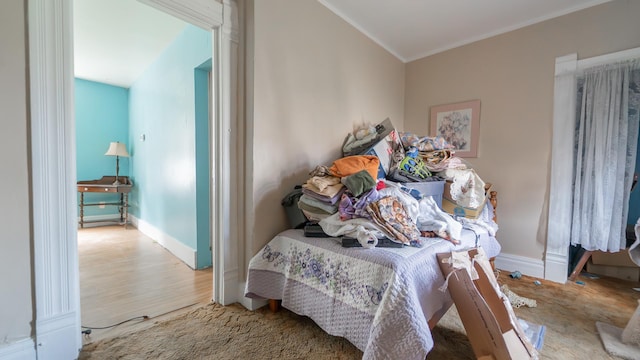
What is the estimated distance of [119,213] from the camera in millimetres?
4801

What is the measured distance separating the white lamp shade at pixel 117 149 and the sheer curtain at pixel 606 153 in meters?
6.07

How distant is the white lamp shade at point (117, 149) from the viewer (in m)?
4.36

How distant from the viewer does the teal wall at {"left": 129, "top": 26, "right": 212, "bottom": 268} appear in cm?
254

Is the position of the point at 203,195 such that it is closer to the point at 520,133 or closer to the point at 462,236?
the point at 462,236

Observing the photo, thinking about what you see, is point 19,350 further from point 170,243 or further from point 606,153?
point 606,153

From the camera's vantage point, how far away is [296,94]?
1.97 metres

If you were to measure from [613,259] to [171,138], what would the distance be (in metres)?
4.68

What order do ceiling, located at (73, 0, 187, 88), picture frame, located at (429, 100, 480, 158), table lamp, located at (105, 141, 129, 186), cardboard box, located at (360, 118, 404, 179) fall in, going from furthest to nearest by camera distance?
table lamp, located at (105, 141, 129, 186) < picture frame, located at (429, 100, 480, 158) < ceiling, located at (73, 0, 187, 88) < cardboard box, located at (360, 118, 404, 179)

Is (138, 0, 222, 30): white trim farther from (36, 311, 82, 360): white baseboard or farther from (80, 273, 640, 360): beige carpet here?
(80, 273, 640, 360): beige carpet

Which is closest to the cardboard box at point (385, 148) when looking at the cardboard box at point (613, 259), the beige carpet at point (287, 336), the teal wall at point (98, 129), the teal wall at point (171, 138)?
the beige carpet at point (287, 336)

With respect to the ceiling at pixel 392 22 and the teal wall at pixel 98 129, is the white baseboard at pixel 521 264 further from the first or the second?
the teal wall at pixel 98 129

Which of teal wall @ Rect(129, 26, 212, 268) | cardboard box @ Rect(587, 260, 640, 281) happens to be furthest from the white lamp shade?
cardboard box @ Rect(587, 260, 640, 281)

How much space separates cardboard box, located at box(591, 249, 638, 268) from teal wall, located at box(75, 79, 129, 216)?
6.77m

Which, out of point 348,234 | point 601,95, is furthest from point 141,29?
point 601,95
